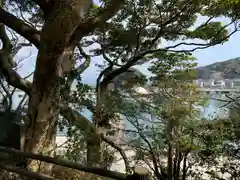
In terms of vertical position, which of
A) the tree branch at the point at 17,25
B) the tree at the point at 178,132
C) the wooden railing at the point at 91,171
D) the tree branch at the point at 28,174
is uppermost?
the tree branch at the point at 17,25

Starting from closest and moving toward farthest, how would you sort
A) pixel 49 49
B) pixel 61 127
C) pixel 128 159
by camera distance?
pixel 49 49
pixel 61 127
pixel 128 159

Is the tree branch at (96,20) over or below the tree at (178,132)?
over

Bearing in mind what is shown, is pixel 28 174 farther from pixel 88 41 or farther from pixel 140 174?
pixel 88 41

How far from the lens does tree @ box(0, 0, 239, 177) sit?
247 cm

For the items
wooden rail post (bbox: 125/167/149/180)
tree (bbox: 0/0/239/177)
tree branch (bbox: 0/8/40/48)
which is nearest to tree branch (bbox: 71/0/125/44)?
tree (bbox: 0/0/239/177)

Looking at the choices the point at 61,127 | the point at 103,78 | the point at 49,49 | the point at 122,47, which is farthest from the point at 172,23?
the point at 49,49

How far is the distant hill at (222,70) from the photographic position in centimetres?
439

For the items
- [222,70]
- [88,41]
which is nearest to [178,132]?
[222,70]

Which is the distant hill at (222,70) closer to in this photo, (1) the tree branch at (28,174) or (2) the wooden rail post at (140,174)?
(2) the wooden rail post at (140,174)

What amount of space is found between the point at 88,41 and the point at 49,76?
10.2 feet

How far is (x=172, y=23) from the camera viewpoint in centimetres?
478

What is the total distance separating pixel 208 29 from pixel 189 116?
4.76 feet

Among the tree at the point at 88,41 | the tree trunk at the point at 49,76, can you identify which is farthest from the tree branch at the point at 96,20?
the tree trunk at the point at 49,76

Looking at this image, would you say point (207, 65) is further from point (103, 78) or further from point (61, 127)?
point (61, 127)
